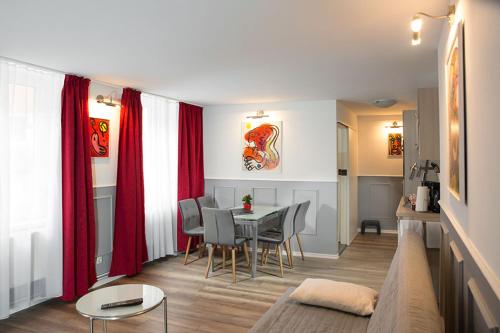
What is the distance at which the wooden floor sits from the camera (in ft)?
10.8

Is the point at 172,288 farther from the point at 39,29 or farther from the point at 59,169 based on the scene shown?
the point at 39,29

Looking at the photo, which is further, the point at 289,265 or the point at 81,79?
the point at 289,265

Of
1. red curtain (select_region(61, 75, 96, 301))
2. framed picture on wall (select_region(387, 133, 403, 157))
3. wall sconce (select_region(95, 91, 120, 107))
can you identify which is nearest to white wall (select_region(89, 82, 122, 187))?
wall sconce (select_region(95, 91, 120, 107))

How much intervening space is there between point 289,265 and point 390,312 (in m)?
3.59

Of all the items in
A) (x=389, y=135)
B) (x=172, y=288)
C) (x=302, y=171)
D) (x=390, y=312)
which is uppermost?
(x=389, y=135)

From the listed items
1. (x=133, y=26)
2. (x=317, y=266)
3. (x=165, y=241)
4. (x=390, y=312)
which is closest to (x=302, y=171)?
(x=317, y=266)

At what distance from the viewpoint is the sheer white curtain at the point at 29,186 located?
3.37 m

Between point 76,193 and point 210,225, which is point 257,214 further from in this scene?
point 76,193

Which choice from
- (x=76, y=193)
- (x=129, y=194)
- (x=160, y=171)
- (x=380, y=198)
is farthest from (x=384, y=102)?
(x=76, y=193)

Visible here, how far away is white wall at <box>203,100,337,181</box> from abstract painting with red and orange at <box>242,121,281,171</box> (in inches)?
3.6

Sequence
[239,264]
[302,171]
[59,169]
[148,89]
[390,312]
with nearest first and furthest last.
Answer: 1. [390,312]
2. [59,169]
3. [148,89]
4. [239,264]
5. [302,171]

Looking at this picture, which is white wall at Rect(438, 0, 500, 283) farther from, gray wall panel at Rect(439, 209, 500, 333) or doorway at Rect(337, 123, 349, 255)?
doorway at Rect(337, 123, 349, 255)

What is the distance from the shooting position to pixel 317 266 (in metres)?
5.11

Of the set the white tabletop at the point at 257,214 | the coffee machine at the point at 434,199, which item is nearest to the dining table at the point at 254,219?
the white tabletop at the point at 257,214
